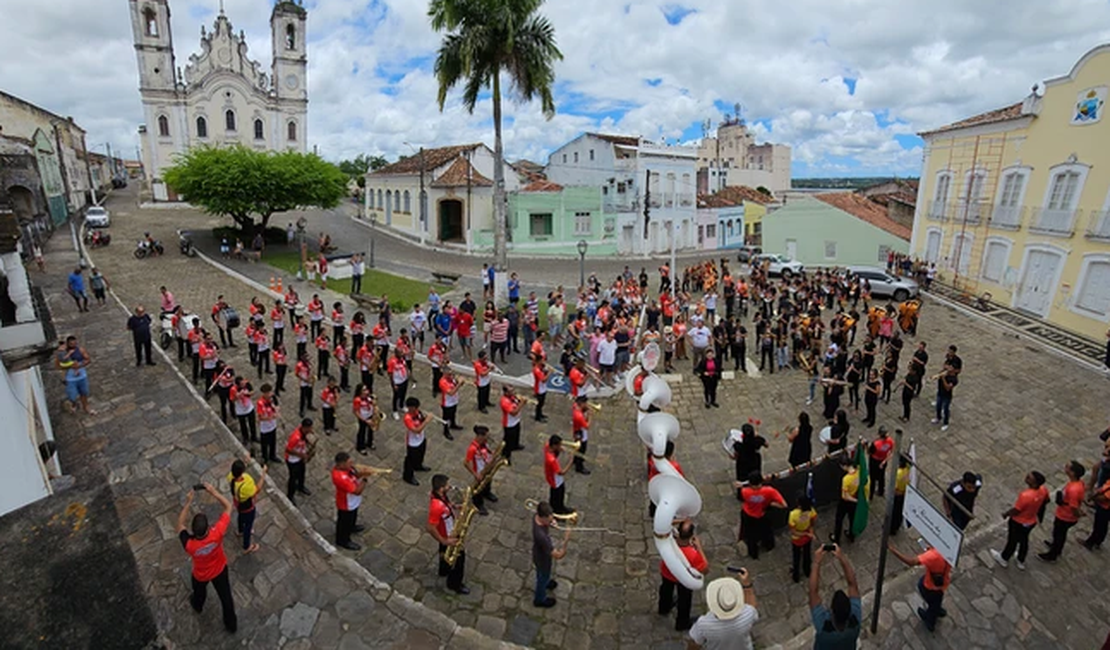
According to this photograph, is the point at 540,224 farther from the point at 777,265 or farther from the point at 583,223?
the point at 777,265

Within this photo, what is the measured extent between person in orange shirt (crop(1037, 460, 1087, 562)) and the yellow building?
1544cm

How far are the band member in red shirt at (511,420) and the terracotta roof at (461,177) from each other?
28.0 meters

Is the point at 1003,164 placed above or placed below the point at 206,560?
above

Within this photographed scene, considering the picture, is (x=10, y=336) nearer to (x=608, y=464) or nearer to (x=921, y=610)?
(x=608, y=464)

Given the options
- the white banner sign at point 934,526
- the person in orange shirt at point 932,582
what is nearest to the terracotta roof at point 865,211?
the person in orange shirt at point 932,582

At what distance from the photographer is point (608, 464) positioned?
10555 millimetres

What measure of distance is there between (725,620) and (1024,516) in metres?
5.09

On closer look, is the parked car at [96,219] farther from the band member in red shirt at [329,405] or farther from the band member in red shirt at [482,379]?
the band member in red shirt at [482,379]

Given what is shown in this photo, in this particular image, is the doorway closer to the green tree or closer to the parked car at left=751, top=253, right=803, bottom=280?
the green tree

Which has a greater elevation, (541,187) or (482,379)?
(541,187)

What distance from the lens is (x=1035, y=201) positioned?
21344 millimetres

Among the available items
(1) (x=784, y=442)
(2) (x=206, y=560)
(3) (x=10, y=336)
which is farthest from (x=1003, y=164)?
(3) (x=10, y=336)

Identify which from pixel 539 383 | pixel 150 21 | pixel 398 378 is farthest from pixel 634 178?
pixel 150 21

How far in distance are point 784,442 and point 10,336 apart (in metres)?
12.9
